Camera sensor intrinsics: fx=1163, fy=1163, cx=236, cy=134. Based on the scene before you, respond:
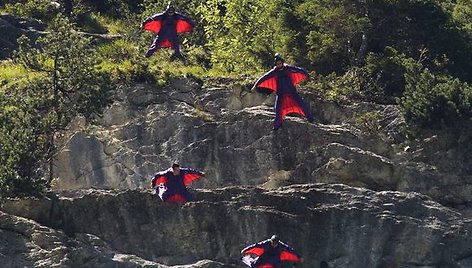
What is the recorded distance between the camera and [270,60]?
3114 cm

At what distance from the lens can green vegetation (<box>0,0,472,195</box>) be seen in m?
25.5

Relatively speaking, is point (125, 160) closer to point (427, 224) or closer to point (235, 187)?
point (235, 187)

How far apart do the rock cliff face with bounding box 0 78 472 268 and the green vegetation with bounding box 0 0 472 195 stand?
63 centimetres

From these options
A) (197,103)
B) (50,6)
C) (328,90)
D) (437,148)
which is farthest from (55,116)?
(50,6)

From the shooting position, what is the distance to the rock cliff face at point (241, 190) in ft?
78.2

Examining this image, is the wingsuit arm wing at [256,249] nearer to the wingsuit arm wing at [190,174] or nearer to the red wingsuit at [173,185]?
the red wingsuit at [173,185]

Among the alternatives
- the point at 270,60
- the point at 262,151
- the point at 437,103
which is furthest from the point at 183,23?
the point at 437,103

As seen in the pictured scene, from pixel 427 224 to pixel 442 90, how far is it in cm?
378

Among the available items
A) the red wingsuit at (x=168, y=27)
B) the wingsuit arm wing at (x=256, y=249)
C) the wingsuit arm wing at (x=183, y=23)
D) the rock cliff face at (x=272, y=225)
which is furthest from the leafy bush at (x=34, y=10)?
the wingsuit arm wing at (x=256, y=249)

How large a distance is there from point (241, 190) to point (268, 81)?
9.33ft

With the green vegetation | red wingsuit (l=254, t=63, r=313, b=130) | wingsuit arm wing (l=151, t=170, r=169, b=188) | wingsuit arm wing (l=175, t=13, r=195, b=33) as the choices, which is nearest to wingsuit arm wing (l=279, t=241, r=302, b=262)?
wingsuit arm wing (l=151, t=170, r=169, b=188)

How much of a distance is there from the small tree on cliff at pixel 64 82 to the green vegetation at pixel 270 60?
25mm

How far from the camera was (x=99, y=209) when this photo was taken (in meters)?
24.1

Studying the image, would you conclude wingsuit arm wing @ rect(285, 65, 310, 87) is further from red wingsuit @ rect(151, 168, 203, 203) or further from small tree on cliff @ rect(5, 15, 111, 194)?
small tree on cliff @ rect(5, 15, 111, 194)
